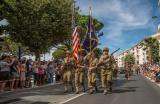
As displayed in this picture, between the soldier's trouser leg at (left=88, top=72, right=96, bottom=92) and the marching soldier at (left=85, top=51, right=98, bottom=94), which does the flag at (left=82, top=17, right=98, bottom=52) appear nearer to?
the marching soldier at (left=85, top=51, right=98, bottom=94)

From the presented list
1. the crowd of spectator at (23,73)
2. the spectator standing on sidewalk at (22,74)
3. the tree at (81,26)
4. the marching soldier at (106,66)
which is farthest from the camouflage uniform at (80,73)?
the tree at (81,26)

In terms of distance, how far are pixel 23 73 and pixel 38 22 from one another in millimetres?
18345

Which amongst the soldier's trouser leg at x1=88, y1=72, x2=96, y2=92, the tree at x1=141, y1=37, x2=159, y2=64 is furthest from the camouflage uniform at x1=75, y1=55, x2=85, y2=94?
the tree at x1=141, y1=37, x2=159, y2=64

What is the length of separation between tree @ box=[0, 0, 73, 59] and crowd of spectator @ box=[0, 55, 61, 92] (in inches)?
329

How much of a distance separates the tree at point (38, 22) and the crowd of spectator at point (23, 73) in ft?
27.4

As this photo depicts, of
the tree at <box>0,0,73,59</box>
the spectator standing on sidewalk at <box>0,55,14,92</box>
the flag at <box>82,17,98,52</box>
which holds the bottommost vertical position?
the spectator standing on sidewalk at <box>0,55,14,92</box>

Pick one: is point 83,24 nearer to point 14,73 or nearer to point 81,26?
point 81,26

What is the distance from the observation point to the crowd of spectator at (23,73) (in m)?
24.2

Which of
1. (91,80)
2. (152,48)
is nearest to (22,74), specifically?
(91,80)

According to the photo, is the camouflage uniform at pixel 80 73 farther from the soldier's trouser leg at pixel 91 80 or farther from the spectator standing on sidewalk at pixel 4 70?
the spectator standing on sidewalk at pixel 4 70

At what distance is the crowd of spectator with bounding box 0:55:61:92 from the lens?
79.6ft

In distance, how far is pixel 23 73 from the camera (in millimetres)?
27328

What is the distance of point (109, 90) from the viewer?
2336cm

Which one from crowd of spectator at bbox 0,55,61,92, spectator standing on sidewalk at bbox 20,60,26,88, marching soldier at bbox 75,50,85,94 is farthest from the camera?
spectator standing on sidewalk at bbox 20,60,26,88
